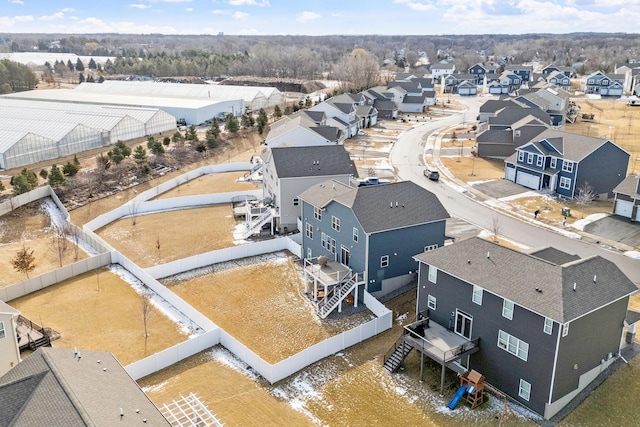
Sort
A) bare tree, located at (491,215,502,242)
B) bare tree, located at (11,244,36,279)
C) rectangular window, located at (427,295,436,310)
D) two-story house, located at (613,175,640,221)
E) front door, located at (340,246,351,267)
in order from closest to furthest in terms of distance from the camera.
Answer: rectangular window, located at (427,295,436,310) < front door, located at (340,246,351,267) < bare tree, located at (11,244,36,279) < bare tree, located at (491,215,502,242) < two-story house, located at (613,175,640,221)

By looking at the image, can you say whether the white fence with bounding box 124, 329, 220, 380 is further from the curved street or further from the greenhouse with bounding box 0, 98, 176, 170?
the greenhouse with bounding box 0, 98, 176, 170

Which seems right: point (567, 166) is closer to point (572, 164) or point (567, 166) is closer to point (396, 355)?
point (572, 164)

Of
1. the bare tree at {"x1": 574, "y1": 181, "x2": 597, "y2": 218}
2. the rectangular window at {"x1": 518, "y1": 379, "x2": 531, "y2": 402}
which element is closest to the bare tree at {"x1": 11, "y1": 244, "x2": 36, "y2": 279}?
the rectangular window at {"x1": 518, "y1": 379, "x2": 531, "y2": 402}

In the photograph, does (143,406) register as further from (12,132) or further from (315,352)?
(12,132)

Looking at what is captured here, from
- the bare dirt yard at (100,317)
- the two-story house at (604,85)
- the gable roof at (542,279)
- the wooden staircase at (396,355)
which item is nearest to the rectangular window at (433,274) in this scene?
the gable roof at (542,279)

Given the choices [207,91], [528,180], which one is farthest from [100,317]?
[207,91]

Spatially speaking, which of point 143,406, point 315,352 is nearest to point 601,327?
point 315,352

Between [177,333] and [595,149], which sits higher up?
[595,149]
